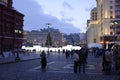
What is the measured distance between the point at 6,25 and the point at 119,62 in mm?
57609

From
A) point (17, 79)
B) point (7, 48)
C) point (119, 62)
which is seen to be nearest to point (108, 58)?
point (119, 62)

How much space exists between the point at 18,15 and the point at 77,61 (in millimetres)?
68065

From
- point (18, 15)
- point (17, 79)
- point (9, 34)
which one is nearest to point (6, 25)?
point (9, 34)

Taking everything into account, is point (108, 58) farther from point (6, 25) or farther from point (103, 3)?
point (103, 3)

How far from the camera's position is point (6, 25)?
86625 mm

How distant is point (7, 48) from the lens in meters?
86.4

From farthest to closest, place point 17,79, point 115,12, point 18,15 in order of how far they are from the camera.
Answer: point 115,12
point 18,15
point 17,79

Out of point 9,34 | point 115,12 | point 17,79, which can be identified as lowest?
point 17,79

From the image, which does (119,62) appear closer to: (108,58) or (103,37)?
(108,58)

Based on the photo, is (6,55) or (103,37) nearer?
(6,55)

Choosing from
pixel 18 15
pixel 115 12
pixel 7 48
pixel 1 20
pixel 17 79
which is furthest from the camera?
pixel 115 12

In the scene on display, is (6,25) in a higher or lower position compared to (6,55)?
higher

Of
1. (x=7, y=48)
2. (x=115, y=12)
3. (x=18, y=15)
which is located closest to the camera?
(x=7, y=48)

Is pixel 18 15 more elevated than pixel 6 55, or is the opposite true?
pixel 18 15
